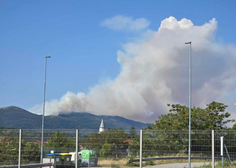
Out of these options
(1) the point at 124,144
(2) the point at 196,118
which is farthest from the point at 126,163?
(2) the point at 196,118

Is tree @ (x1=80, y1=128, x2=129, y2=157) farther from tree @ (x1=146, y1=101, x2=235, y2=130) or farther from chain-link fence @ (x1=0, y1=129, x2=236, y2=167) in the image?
tree @ (x1=146, y1=101, x2=235, y2=130)

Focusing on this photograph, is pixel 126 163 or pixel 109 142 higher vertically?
pixel 109 142

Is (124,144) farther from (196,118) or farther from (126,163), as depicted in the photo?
(196,118)

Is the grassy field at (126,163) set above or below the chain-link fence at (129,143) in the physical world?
below

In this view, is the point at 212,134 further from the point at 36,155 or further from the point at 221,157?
the point at 36,155

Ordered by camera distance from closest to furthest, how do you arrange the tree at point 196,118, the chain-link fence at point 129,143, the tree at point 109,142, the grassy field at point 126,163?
the chain-link fence at point 129,143 < the grassy field at point 126,163 < the tree at point 109,142 < the tree at point 196,118

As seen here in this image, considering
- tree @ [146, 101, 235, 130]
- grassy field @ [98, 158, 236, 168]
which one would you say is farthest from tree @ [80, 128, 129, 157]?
tree @ [146, 101, 235, 130]

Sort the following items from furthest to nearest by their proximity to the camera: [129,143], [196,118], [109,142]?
[196,118] < [109,142] < [129,143]

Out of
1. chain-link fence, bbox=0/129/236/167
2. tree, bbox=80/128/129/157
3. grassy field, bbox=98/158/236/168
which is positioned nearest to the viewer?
chain-link fence, bbox=0/129/236/167

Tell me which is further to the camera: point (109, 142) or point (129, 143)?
point (109, 142)

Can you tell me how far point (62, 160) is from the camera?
20547 mm

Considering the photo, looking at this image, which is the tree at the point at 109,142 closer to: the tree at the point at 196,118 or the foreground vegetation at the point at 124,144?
the foreground vegetation at the point at 124,144

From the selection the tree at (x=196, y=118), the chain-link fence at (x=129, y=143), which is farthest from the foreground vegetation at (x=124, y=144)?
the tree at (x=196, y=118)

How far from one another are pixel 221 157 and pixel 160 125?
3496 centimetres
